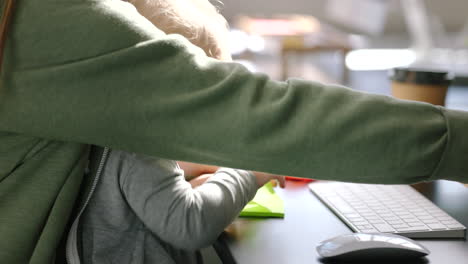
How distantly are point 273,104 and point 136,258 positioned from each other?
29cm

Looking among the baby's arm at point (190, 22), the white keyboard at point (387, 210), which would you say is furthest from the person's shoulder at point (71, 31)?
the white keyboard at point (387, 210)

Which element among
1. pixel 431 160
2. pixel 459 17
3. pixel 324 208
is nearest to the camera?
pixel 431 160

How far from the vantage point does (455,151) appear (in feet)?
2.00

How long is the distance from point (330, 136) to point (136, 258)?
32 centimetres

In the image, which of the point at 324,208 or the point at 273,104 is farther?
the point at 324,208

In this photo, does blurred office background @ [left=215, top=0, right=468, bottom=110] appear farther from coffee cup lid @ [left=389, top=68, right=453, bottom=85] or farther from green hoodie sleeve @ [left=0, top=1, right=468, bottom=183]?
green hoodie sleeve @ [left=0, top=1, right=468, bottom=183]

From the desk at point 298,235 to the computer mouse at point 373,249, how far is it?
0.02m

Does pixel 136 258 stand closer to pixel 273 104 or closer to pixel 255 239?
pixel 255 239

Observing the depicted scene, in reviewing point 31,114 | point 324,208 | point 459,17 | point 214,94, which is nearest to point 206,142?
point 214,94

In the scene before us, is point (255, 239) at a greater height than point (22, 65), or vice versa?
point (22, 65)

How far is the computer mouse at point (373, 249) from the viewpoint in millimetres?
701

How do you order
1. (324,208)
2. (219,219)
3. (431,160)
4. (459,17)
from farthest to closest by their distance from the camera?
(459,17) < (324,208) < (219,219) < (431,160)

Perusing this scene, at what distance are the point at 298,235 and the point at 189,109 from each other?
277mm

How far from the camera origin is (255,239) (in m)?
0.80
